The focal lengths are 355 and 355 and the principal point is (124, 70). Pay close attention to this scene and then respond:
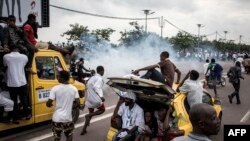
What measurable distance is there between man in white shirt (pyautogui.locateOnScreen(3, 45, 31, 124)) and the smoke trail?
1405 cm

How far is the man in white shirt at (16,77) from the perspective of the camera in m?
7.72

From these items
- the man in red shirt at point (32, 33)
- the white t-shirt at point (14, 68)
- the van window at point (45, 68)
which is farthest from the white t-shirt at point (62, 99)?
the man in red shirt at point (32, 33)

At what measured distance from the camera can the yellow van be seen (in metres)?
8.23

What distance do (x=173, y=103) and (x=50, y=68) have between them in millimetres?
4013

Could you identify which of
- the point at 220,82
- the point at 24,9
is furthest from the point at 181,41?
the point at 24,9

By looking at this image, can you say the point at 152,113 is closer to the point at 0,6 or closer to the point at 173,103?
the point at 173,103

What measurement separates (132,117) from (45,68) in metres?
4.01

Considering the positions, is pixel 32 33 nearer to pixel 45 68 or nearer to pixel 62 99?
pixel 45 68

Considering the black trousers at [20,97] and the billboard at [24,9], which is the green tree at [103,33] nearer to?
the billboard at [24,9]

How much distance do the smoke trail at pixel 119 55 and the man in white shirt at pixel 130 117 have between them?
16318 mm

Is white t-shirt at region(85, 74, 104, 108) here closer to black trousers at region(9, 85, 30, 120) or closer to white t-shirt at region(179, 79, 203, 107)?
black trousers at region(9, 85, 30, 120)

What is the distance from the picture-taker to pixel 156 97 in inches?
213

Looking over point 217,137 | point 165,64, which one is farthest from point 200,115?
point 217,137

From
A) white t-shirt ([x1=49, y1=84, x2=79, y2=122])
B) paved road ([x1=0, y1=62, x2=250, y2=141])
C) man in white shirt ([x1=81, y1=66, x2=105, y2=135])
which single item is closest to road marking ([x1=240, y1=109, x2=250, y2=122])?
paved road ([x1=0, y1=62, x2=250, y2=141])
